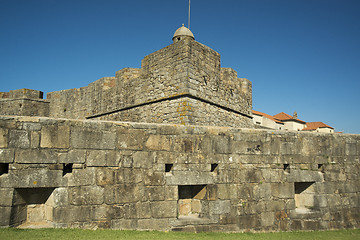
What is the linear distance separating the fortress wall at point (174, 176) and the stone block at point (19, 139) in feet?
0.04

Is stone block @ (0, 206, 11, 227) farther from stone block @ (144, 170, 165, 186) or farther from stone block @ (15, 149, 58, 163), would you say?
stone block @ (144, 170, 165, 186)

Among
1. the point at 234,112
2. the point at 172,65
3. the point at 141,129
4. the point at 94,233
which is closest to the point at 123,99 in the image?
the point at 172,65

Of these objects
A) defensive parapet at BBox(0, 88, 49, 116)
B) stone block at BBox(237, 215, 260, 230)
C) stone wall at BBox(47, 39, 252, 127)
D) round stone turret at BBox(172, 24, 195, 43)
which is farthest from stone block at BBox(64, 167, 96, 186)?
defensive parapet at BBox(0, 88, 49, 116)

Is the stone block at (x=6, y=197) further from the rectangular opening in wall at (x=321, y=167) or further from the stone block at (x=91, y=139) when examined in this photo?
the rectangular opening in wall at (x=321, y=167)

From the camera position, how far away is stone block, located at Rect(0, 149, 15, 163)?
13.0ft

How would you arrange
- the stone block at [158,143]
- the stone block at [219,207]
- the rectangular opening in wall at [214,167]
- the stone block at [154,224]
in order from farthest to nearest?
1. the rectangular opening in wall at [214,167]
2. the stone block at [219,207]
3. the stone block at [158,143]
4. the stone block at [154,224]

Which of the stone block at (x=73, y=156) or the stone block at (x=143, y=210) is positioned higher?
the stone block at (x=73, y=156)

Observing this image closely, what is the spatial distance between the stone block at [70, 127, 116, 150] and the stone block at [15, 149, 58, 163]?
322 millimetres

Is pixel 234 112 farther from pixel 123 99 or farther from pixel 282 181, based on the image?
pixel 282 181

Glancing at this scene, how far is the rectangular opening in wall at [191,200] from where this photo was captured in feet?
16.9

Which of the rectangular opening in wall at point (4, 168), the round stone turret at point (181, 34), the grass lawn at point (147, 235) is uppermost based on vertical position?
the round stone turret at point (181, 34)

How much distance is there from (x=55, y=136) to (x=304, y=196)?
503cm

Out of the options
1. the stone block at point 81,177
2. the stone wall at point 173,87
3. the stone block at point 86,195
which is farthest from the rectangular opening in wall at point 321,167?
the stone wall at point 173,87

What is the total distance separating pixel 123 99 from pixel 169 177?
8970 millimetres
